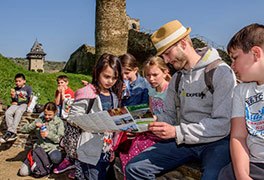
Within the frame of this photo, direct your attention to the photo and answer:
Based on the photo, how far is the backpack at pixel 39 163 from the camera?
5.59 meters

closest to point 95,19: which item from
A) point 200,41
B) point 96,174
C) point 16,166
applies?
point 200,41

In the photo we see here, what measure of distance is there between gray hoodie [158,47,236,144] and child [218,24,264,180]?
250 mm

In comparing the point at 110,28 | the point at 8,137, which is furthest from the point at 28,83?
the point at 110,28

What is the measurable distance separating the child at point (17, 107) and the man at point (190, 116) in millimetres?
4969

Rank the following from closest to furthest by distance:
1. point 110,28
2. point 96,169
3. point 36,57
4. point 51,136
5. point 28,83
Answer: point 96,169 < point 51,136 < point 28,83 < point 110,28 < point 36,57

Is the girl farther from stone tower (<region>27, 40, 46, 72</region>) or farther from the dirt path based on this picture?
stone tower (<region>27, 40, 46, 72</region>)

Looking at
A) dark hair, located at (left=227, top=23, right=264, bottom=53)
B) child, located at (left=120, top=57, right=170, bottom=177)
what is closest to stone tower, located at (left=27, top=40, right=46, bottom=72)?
child, located at (left=120, top=57, right=170, bottom=177)

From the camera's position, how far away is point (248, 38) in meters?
2.34

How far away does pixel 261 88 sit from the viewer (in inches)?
93.5

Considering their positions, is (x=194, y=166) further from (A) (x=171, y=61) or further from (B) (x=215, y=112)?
(A) (x=171, y=61)

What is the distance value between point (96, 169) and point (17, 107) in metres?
4.18

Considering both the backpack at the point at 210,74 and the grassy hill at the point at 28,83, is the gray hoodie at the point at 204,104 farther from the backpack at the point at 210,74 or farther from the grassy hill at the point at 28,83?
the grassy hill at the point at 28,83

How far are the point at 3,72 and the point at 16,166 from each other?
502 centimetres

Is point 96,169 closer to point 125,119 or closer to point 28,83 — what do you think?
point 125,119
